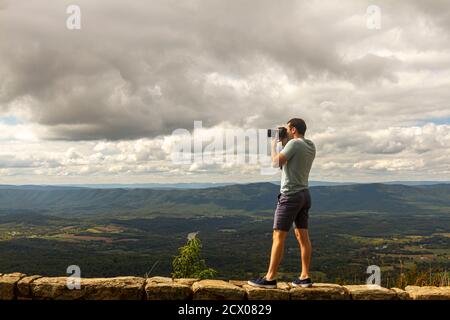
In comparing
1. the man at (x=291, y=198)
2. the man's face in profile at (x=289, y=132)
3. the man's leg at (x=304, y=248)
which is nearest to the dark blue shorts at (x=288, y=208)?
the man at (x=291, y=198)

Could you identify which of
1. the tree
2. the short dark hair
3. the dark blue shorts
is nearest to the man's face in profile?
the short dark hair

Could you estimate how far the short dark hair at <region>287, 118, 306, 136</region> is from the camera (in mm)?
7068

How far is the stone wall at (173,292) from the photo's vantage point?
253 inches

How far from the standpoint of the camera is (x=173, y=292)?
648 cm

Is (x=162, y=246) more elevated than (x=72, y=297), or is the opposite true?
(x=72, y=297)

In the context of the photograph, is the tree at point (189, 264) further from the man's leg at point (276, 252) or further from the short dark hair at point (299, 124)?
the short dark hair at point (299, 124)

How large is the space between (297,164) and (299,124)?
0.78 meters

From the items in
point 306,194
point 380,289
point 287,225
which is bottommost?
point 380,289

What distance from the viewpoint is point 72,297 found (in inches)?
256

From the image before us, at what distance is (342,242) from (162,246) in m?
87.2

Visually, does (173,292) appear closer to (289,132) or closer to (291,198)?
(291,198)

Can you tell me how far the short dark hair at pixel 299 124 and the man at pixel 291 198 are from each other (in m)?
0.13
